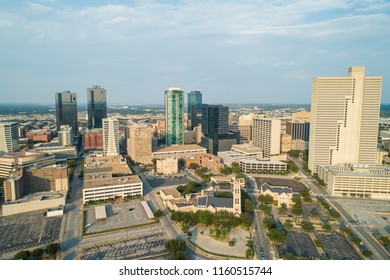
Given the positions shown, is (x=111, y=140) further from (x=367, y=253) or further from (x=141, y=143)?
(x=367, y=253)

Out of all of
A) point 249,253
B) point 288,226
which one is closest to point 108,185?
point 249,253

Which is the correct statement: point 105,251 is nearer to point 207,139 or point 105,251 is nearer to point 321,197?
point 321,197

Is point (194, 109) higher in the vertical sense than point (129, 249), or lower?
higher

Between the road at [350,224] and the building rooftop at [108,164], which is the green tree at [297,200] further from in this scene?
the building rooftop at [108,164]

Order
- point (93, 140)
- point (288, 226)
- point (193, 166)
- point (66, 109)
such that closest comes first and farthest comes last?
1. point (288, 226)
2. point (193, 166)
3. point (93, 140)
4. point (66, 109)

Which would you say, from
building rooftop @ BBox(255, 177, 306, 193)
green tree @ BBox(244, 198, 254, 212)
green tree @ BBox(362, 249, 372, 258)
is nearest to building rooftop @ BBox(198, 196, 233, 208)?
green tree @ BBox(244, 198, 254, 212)

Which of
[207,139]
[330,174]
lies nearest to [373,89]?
[330,174]
